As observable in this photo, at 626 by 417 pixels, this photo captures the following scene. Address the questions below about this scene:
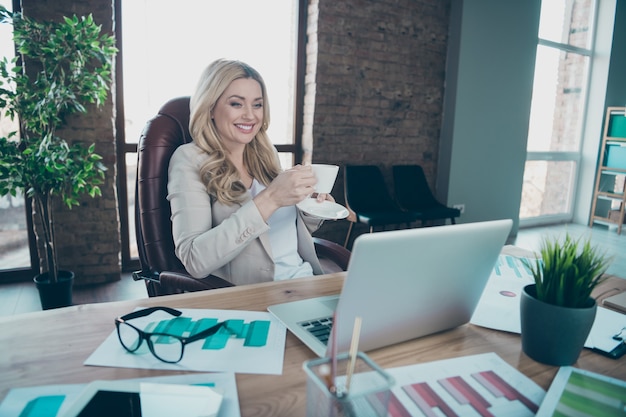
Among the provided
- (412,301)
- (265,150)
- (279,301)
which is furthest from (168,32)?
(412,301)

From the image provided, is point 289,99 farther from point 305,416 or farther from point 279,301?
point 305,416

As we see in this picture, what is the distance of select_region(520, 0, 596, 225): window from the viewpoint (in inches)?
206

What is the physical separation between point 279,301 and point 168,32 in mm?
2968

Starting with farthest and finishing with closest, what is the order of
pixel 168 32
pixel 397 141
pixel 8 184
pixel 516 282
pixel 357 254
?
pixel 397 141
pixel 168 32
pixel 8 184
pixel 516 282
pixel 357 254

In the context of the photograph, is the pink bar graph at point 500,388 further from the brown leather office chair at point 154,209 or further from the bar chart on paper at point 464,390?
the brown leather office chair at point 154,209

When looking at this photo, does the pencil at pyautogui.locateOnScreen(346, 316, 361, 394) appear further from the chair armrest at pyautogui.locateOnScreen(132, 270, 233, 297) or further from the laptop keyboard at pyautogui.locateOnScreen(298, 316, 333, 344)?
the chair armrest at pyautogui.locateOnScreen(132, 270, 233, 297)

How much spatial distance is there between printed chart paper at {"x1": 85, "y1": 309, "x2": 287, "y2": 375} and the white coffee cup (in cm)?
42

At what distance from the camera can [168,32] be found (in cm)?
334

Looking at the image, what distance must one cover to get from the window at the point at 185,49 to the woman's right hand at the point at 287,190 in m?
2.23

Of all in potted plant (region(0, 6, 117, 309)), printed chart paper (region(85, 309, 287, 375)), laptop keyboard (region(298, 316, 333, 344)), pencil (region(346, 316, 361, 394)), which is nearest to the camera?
pencil (region(346, 316, 361, 394))

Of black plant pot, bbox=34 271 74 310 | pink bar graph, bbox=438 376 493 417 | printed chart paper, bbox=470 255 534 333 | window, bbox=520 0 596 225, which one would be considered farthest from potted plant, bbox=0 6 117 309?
window, bbox=520 0 596 225

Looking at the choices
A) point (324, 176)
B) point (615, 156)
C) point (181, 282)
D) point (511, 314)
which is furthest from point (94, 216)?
point (615, 156)

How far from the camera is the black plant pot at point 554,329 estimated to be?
757mm

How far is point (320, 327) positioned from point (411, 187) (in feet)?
11.4
